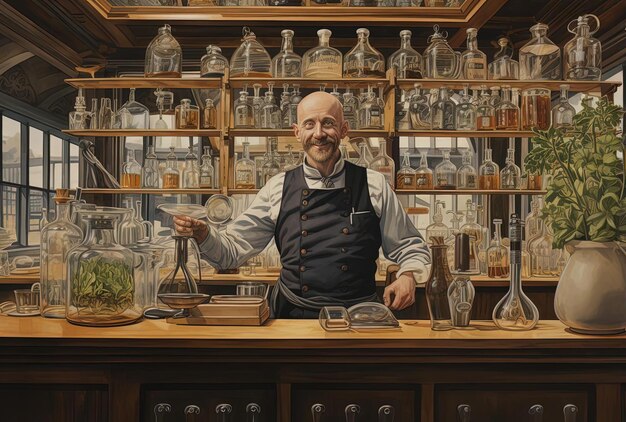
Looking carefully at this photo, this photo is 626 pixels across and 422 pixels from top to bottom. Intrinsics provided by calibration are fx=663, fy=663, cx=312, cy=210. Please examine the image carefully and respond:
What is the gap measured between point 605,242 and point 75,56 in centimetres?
417

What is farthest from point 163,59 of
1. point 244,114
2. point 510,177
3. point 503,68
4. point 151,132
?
point 510,177

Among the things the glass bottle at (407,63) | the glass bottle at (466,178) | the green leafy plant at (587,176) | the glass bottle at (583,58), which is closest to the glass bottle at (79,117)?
the glass bottle at (407,63)

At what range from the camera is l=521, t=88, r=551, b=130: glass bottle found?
3816 mm

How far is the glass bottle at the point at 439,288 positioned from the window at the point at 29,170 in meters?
3.80

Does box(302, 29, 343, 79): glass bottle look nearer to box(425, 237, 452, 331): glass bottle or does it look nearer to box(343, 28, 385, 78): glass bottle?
box(343, 28, 385, 78): glass bottle

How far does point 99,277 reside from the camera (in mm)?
1571

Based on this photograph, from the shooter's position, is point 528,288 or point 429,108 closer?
point 528,288

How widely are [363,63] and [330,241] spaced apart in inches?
65.3

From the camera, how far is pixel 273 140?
12.9 feet

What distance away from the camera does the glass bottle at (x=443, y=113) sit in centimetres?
383
